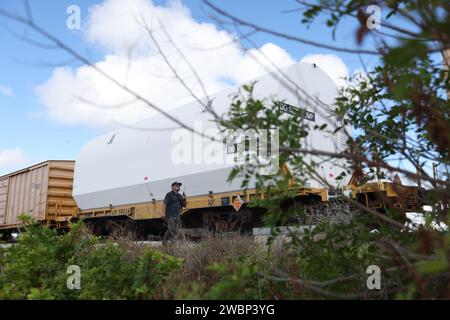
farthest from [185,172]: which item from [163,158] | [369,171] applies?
[369,171]

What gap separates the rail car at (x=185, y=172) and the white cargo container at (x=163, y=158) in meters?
0.02

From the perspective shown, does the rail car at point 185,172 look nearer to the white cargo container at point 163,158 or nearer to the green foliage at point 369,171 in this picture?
the white cargo container at point 163,158

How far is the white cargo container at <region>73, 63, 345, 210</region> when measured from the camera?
26.7 feet

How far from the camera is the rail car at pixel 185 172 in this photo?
7953 millimetres

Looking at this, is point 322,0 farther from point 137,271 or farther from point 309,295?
point 137,271

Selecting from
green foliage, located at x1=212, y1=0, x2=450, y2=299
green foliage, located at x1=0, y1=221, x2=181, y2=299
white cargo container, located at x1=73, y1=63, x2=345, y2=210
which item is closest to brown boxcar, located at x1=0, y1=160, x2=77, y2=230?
white cargo container, located at x1=73, y1=63, x2=345, y2=210

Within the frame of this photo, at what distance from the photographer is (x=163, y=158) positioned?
10086 mm

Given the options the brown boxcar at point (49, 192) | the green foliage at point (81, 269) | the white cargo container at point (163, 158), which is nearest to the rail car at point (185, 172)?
the white cargo container at point (163, 158)

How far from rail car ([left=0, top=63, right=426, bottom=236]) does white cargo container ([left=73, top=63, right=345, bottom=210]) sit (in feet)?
0.07

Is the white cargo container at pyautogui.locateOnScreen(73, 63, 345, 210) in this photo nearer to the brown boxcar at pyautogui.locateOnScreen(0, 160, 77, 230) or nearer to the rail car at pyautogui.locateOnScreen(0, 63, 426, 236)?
the rail car at pyautogui.locateOnScreen(0, 63, 426, 236)

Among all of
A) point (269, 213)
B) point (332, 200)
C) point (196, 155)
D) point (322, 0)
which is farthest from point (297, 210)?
point (196, 155)

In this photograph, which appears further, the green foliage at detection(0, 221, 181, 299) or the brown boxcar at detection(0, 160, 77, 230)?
the brown boxcar at detection(0, 160, 77, 230)

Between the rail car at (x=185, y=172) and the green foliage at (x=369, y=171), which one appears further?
the rail car at (x=185, y=172)

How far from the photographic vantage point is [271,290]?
2.53m
